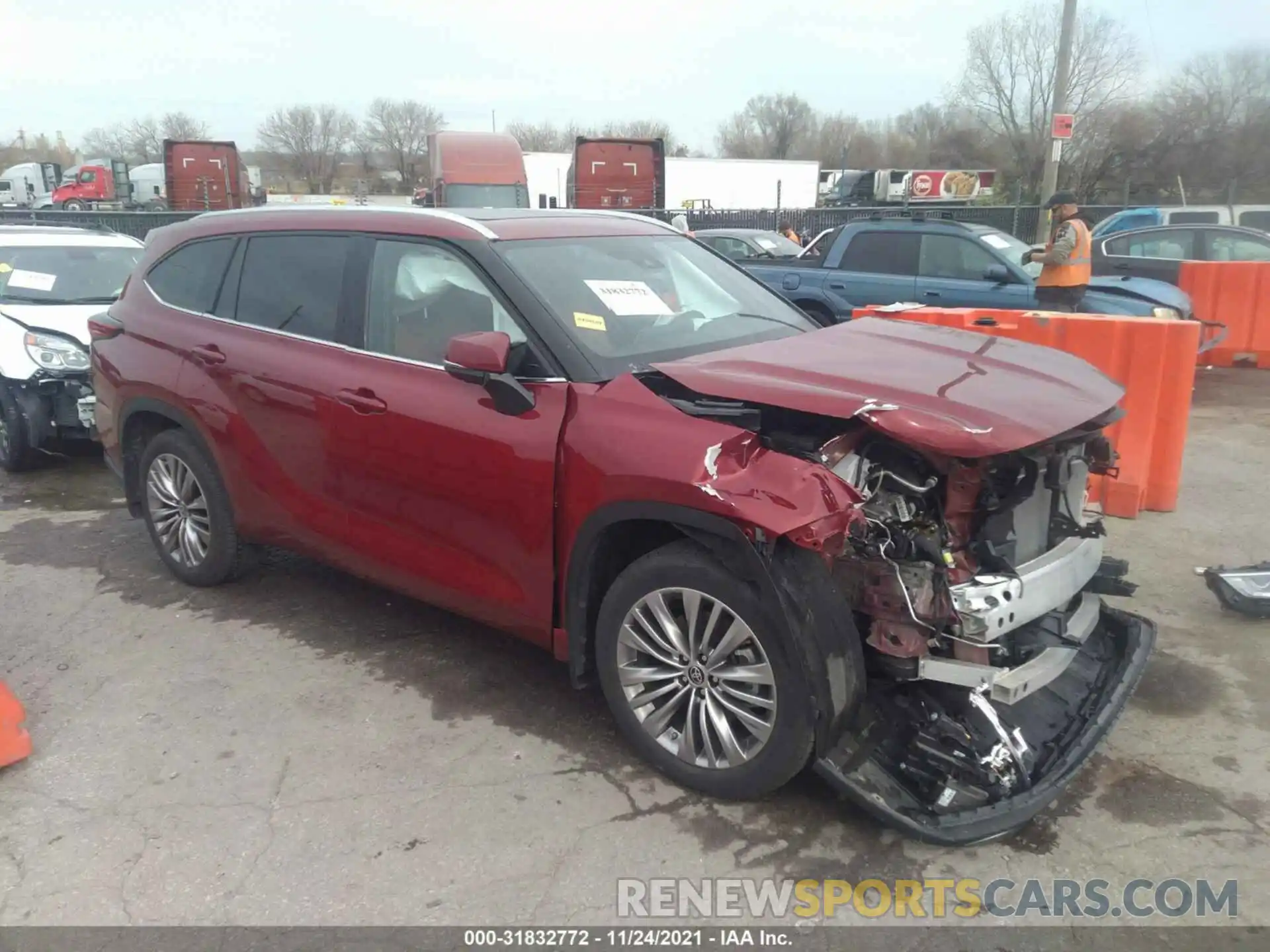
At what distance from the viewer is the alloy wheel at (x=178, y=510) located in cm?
494

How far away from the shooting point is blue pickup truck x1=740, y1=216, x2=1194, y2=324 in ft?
30.3

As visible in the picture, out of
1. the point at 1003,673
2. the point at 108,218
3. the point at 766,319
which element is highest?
the point at 108,218

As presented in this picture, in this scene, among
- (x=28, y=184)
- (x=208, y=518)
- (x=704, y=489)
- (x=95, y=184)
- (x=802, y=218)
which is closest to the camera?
(x=704, y=489)

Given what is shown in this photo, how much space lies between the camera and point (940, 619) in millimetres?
2887

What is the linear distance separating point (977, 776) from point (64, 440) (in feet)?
26.7

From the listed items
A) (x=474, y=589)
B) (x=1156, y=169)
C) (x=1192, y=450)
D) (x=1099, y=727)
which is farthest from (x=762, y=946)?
(x=1156, y=169)

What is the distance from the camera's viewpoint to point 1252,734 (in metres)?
3.62

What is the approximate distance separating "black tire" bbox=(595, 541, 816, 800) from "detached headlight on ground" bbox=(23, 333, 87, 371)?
567 centimetres

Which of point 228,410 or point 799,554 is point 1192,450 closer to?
point 799,554

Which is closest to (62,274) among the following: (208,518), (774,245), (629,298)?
(208,518)

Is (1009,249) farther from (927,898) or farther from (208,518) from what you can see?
(927,898)

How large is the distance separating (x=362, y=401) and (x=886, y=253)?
7.18 metres

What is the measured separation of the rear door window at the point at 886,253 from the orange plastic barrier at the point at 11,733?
825 centimetres

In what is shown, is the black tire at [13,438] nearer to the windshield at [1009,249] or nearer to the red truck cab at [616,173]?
the windshield at [1009,249]
